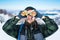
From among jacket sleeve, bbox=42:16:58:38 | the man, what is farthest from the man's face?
jacket sleeve, bbox=42:16:58:38

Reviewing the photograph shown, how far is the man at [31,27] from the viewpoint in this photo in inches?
39.0

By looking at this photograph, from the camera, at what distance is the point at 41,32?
998 millimetres

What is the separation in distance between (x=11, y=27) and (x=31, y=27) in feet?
0.53

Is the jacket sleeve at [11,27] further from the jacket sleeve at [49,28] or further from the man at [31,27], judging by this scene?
the jacket sleeve at [49,28]

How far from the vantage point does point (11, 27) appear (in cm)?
101

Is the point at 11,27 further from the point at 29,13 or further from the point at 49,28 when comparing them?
the point at 49,28

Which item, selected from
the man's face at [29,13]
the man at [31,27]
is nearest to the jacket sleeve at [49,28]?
the man at [31,27]

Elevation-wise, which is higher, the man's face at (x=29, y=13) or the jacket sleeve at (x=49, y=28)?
the man's face at (x=29, y=13)

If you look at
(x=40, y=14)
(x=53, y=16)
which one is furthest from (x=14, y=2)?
(x=53, y=16)

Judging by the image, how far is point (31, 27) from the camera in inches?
39.1

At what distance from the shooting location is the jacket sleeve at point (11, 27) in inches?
39.6

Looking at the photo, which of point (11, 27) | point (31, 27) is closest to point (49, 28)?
point (31, 27)

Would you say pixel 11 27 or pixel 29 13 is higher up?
pixel 29 13

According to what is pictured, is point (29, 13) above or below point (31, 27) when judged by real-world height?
above
